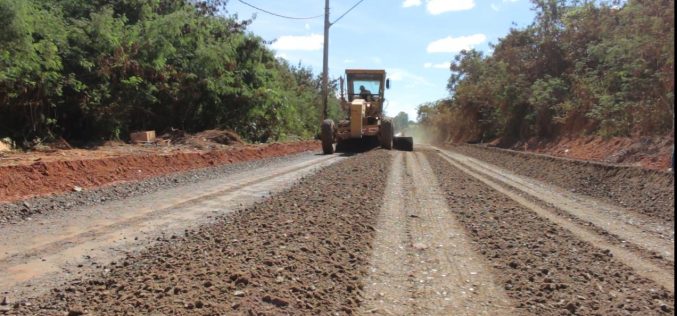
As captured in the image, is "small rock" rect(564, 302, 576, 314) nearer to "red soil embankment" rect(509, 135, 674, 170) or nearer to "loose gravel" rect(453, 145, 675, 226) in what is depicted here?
"loose gravel" rect(453, 145, 675, 226)

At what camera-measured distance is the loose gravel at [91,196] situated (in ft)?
25.8

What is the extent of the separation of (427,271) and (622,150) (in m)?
12.4

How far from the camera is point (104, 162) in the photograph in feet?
41.3

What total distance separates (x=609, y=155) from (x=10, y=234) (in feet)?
49.6

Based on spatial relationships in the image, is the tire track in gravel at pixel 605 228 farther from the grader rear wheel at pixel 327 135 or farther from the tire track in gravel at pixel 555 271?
the grader rear wheel at pixel 327 135

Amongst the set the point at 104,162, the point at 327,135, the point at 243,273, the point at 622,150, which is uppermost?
the point at 327,135

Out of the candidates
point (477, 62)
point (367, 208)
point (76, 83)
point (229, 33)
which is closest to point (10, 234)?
point (367, 208)

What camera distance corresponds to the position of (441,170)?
14.4 m

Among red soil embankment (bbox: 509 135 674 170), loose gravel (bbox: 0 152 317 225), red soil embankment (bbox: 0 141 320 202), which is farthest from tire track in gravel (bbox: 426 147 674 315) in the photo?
red soil embankment (bbox: 0 141 320 202)

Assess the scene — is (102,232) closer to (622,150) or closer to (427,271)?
(427,271)

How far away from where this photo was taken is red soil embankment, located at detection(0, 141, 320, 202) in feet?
32.8

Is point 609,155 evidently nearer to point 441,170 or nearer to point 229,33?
point 441,170

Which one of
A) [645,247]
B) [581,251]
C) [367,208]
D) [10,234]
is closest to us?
[581,251]

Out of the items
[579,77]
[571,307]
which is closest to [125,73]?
[571,307]
